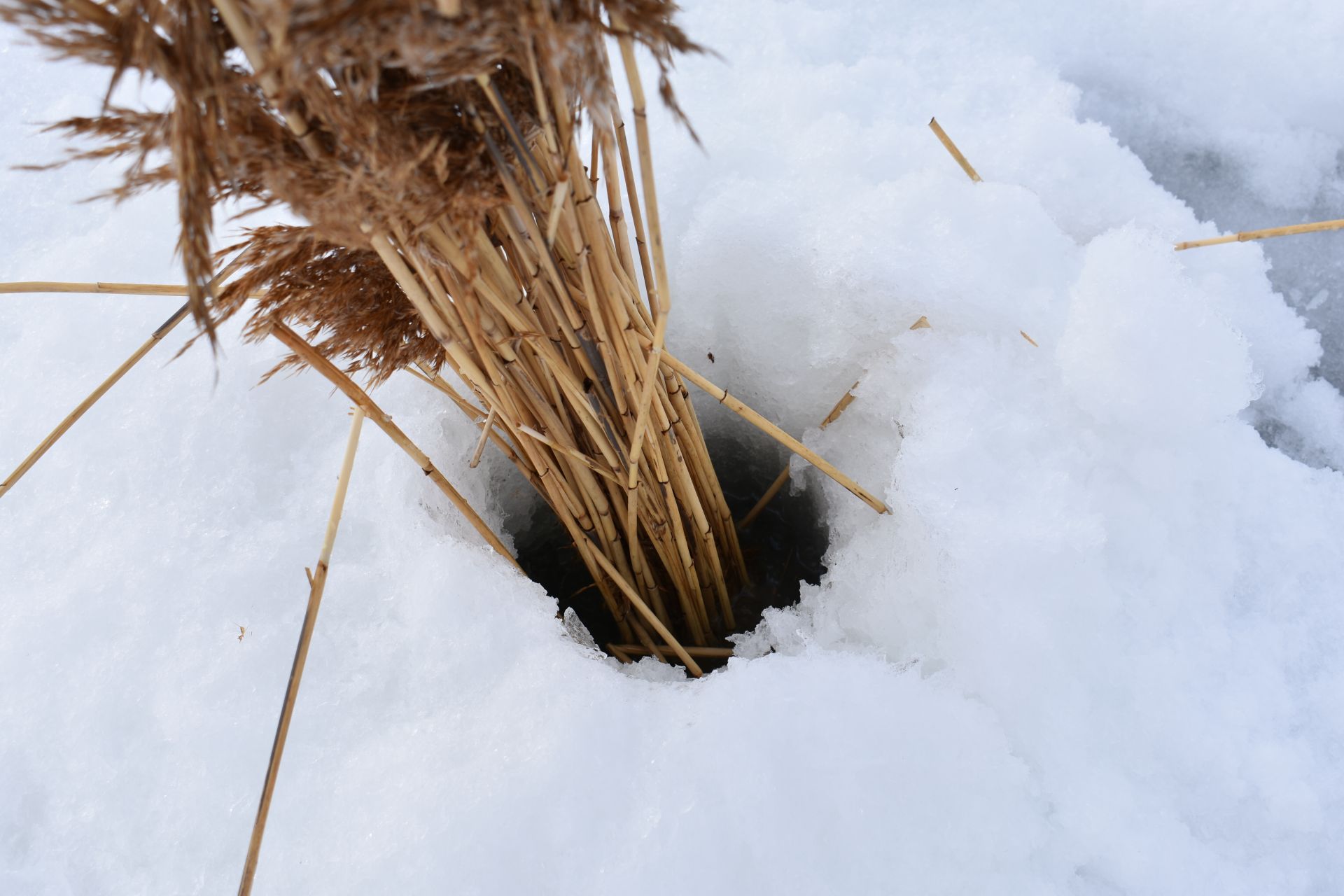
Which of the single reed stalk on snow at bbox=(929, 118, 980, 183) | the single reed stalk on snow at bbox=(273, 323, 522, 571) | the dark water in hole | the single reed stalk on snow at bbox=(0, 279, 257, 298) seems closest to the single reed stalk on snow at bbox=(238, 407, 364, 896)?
the single reed stalk on snow at bbox=(273, 323, 522, 571)

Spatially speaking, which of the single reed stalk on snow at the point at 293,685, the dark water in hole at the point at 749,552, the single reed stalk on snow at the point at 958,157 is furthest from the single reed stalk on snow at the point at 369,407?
the single reed stalk on snow at the point at 958,157

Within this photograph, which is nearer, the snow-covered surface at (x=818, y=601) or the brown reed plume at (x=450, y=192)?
the brown reed plume at (x=450, y=192)

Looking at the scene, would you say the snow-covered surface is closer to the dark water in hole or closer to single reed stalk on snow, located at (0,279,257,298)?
the dark water in hole

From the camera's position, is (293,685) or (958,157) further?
(958,157)

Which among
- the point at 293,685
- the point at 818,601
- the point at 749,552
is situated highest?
the point at 293,685

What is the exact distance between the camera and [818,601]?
0.75 m

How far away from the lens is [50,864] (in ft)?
2.14

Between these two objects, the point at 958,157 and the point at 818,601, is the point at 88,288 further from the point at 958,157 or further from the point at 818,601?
the point at 958,157

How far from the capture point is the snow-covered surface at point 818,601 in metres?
0.59

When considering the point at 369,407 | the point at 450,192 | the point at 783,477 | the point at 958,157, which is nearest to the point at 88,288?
the point at 369,407

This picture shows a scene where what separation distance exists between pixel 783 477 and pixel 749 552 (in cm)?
14

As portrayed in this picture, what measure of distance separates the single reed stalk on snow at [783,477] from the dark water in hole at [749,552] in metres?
0.02

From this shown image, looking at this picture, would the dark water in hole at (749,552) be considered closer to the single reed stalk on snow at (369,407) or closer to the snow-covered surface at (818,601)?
the snow-covered surface at (818,601)

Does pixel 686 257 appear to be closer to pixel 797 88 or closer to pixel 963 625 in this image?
pixel 797 88
